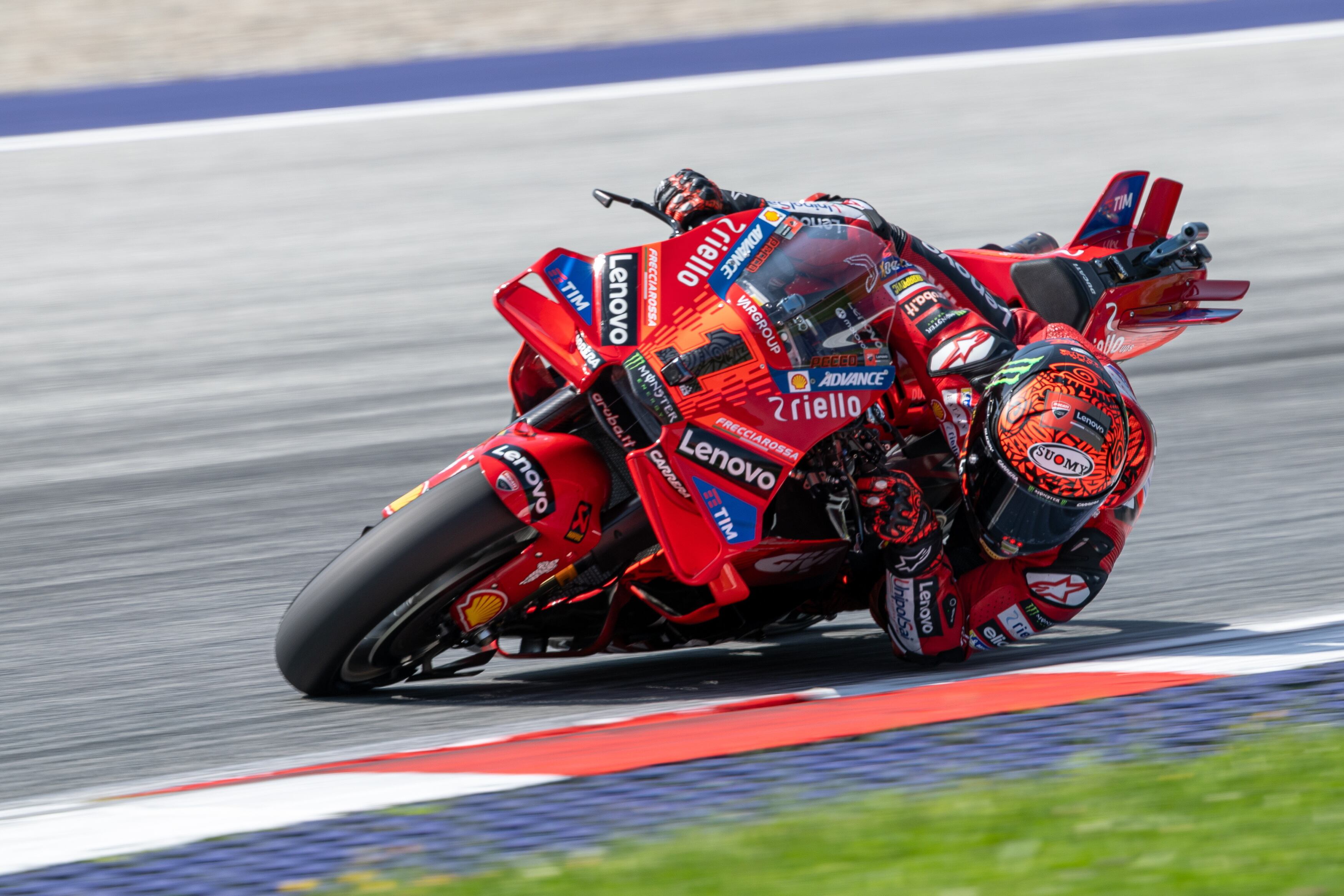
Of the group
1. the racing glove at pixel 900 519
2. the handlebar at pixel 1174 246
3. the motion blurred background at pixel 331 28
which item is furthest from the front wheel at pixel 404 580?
the motion blurred background at pixel 331 28

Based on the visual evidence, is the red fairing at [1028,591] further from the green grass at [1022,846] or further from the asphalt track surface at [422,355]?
the green grass at [1022,846]

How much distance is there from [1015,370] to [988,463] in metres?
0.28

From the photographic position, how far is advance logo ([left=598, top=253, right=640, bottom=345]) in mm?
4223

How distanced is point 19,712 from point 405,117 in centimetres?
Result: 947

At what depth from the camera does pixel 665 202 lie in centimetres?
480

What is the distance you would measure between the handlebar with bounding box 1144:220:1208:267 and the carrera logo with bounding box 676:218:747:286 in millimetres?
1598

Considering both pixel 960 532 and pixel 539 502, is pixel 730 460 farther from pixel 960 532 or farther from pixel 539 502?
pixel 960 532

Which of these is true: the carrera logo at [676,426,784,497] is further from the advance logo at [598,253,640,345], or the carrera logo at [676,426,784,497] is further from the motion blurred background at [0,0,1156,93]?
the motion blurred background at [0,0,1156,93]

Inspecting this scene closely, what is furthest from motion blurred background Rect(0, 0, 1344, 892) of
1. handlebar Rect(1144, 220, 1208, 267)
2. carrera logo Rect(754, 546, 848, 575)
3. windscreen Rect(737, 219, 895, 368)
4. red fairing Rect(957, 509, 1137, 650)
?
handlebar Rect(1144, 220, 1208, 267)

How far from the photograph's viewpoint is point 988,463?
465 centimetres

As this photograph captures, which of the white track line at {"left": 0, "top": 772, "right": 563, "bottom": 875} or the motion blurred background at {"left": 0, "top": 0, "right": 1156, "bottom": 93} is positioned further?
the motion blurred background at {"left": 0, "top": 0, "right": 1156, "bottom": 93}

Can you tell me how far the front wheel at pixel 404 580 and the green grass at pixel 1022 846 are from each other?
125 centimetres

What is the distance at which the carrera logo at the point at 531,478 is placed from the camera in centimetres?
416

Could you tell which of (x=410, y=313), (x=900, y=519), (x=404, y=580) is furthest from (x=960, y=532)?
(x=410, y=313)
